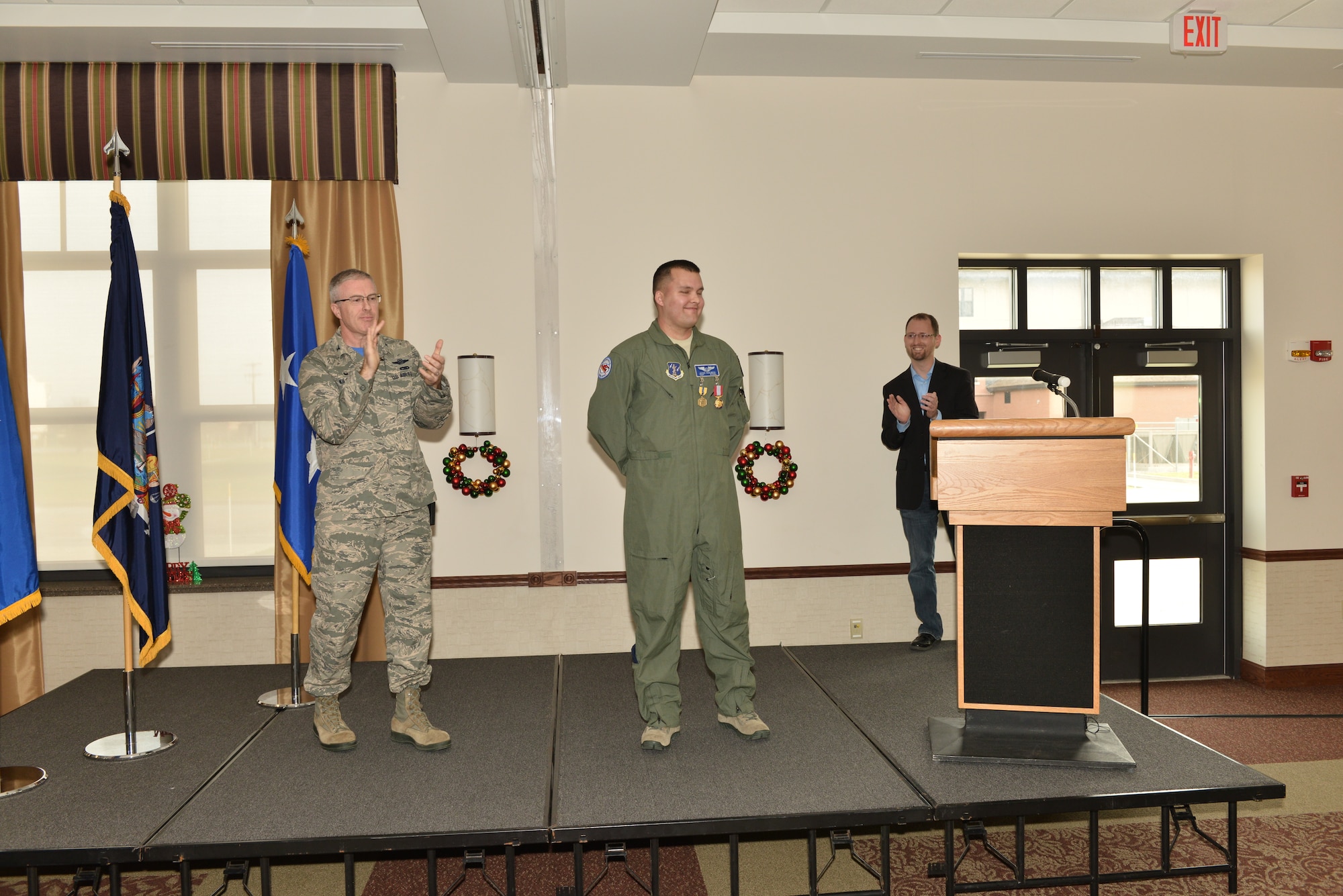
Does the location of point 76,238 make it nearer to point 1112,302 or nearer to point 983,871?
point 983,871

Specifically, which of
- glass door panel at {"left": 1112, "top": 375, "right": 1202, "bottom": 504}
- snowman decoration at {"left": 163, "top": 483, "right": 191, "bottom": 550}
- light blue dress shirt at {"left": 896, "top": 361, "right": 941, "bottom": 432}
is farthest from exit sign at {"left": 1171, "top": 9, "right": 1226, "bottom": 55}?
snowman decoration at {"left": 163, "top": 483, "right": 191, "bottom": 550}

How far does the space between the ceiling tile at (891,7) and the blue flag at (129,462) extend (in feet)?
9.39

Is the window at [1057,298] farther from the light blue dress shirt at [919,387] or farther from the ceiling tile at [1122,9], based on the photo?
the ceiling tile at [1122,9]

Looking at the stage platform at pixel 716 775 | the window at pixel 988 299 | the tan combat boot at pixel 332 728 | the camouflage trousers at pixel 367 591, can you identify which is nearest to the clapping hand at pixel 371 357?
the camouflage trousers at pixel 367 591

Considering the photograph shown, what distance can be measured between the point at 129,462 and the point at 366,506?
98 cm

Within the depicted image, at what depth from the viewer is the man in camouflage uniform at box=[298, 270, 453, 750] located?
287 cm

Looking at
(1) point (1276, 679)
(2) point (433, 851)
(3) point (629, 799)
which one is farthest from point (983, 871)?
(1) point (1276, 679)

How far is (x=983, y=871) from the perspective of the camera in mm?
2852

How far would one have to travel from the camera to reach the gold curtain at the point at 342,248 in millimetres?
4363

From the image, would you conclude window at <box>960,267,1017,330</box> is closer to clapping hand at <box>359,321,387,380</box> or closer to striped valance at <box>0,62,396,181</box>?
striped valance at <box>0,62,396,181</box>

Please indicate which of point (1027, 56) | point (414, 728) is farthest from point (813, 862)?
point (1027, 56)

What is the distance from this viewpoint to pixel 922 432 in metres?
4.29

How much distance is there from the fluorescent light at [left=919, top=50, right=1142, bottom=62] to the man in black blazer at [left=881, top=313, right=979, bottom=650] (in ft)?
4.55

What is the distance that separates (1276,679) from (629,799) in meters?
4.24
